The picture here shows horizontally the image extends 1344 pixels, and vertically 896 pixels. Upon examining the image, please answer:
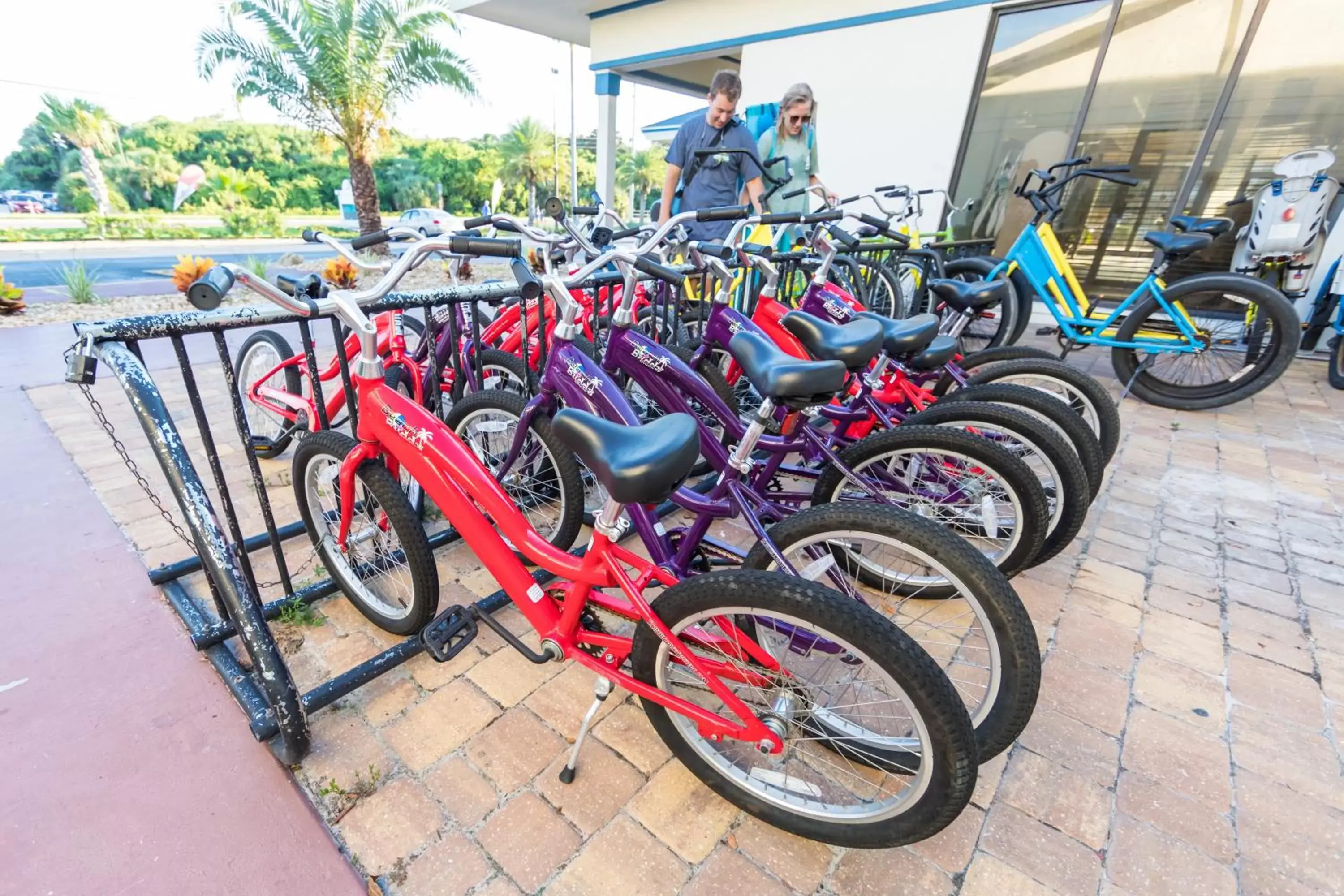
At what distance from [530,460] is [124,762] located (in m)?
1.54

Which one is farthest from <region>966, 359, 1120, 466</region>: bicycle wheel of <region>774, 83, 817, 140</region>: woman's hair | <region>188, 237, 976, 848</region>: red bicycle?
<region>774, 83, 817, 140</region>: woman's hair

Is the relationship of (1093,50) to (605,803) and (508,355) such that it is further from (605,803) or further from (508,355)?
(605,803)

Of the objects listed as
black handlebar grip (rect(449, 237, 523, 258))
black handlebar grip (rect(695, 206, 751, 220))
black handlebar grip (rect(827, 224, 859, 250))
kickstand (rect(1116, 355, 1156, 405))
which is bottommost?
kickstand (rect(1116, 355, 1156, 405))

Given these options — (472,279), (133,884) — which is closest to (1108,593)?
(133,884)

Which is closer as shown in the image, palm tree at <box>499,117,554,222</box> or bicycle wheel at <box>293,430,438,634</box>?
bicycle wheel at <box>293,430,438,634</box>

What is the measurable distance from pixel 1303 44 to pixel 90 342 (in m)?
8.63

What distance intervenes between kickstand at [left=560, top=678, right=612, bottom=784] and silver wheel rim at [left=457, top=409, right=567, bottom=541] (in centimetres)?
93

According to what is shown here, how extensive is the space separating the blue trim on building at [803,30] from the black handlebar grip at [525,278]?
22.0 ft

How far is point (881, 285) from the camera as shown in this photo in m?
5.21

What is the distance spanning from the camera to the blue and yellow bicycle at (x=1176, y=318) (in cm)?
400

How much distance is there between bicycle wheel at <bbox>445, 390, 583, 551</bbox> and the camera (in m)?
2.31

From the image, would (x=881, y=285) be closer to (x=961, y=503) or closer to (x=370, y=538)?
(x=961, y=503)

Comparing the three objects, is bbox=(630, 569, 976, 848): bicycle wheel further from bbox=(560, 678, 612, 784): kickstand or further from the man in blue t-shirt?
the man in blue t-shirt

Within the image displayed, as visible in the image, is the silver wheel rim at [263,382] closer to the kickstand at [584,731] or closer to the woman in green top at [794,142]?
the kickstand at [584,731]
